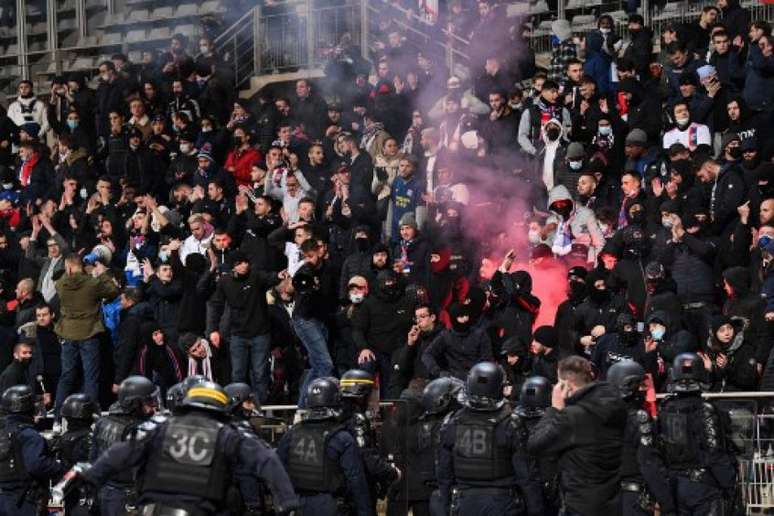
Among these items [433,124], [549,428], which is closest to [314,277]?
[433,124]

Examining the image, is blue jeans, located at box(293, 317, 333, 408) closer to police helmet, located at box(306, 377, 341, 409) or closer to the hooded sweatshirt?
the hooded sweatshirt

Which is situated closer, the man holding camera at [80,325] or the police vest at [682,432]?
the police vest at [682,432]

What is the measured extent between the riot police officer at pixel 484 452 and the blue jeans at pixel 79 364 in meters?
7.42

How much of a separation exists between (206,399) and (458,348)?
563cm

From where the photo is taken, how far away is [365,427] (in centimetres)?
1407

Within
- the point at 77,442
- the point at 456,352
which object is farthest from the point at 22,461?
the point at 456,352

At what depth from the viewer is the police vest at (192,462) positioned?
1136 cm

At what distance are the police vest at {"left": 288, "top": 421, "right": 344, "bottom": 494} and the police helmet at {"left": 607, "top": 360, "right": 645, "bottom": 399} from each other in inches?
82.8

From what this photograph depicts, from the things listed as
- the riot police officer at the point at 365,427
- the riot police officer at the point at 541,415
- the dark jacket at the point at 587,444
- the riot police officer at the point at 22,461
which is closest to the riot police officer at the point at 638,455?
the riot police officer at the point at 541,415

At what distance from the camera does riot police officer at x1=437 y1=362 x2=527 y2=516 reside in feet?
42.1

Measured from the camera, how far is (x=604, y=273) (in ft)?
55.5

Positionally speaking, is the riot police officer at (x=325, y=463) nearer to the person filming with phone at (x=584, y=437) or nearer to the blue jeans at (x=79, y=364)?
the person filming with phone at (x=584, y=437)

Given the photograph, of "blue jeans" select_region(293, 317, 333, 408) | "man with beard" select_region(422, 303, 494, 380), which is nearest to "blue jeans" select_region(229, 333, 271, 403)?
"blue jeans" select_region(293, 317, 333, 408)

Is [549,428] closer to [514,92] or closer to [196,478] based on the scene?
[196,478]
